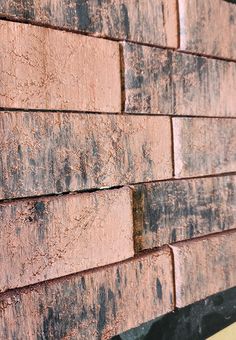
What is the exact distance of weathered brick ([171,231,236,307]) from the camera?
157 cm

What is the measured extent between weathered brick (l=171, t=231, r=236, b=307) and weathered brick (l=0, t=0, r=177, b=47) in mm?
745

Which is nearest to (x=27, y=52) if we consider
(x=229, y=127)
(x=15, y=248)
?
(x=15, y=248)

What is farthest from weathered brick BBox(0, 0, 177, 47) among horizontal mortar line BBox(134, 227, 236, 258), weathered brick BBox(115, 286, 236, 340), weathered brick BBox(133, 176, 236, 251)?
weathered brick BBox(115, 286, 236, 340)

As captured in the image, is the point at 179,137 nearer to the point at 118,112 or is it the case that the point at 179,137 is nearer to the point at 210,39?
the point at 118,112

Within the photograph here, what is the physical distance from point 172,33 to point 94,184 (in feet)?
2.07

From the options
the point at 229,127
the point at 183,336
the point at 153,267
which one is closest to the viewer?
the point at 153,267

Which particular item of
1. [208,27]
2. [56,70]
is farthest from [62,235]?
Answer: [208,27]

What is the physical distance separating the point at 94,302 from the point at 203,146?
71 centimetres

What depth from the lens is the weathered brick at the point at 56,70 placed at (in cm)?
118

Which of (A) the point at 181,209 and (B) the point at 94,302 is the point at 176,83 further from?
(B) the point at 94,302

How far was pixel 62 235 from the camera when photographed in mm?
1283

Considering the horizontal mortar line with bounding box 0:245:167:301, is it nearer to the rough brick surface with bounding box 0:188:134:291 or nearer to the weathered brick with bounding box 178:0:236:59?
the rough brick surface with bounding box 0:188:134:291

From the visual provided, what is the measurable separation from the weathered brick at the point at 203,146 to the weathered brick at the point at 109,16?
31 cm

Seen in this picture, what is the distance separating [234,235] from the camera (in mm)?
Answer: 1767
